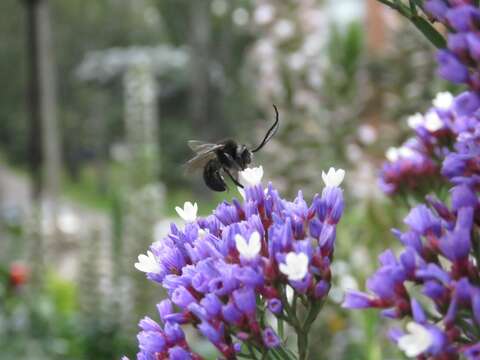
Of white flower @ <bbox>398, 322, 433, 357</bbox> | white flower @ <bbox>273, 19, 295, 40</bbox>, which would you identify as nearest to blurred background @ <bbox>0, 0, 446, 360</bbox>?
white flower @ <bbox>273, 19, 295, 40</bbox>

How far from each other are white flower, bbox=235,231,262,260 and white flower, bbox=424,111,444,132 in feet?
1.86

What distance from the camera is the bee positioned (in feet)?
4.57

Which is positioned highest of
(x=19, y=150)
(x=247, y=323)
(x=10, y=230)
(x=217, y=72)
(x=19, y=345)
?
(x=19, y=150)

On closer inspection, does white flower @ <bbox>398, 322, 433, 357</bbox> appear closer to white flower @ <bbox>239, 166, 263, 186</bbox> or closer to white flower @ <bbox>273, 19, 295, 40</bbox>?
white flower @ <bbox>239, 166, 263, 186</bbox>

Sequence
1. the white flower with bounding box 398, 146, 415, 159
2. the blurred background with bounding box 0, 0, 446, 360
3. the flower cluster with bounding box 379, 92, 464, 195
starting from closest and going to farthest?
the flower cluster with bounding box 379, 92, 464, 195 < the white flower with bounding box 398, 146, 415, 159 < the blurred background with bounding box 0, 0, 446, 360

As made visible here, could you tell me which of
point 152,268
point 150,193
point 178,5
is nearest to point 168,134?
point 178,5

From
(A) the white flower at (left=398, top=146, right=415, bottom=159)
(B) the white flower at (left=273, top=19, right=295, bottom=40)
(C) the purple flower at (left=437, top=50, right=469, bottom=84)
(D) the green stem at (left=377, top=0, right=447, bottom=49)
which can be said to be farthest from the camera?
(B) the white flower at (left=273, top=19, right=295, bottom=40)

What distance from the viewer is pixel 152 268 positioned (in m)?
1.01

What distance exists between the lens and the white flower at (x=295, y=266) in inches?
35.7

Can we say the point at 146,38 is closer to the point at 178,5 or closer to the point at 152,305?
the point at 178,5

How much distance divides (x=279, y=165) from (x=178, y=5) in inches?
717

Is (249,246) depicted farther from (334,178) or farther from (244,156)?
(244,156)

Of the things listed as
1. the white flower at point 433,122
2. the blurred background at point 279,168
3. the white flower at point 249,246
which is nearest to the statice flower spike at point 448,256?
the white flower at point 249,246

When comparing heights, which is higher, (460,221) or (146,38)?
(146,38)
